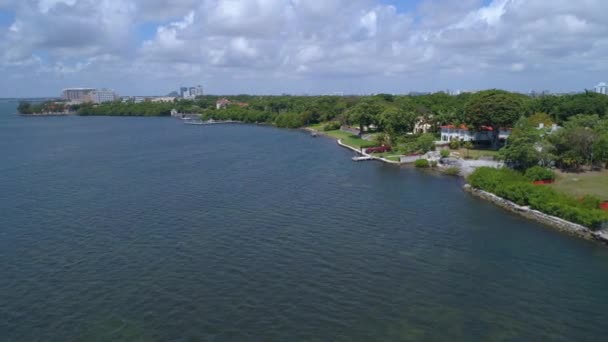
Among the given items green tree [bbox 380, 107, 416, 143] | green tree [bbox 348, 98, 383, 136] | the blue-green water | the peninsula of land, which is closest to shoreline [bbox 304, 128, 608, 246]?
the peninsula of land

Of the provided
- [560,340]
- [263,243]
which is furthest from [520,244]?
[263,243]

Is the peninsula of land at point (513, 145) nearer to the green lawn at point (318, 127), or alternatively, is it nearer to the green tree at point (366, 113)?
the green tree at point (366, 113)

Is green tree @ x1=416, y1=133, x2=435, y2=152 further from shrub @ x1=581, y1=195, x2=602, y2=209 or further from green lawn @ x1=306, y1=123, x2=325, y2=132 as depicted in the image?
green lawn @ x1=306, y1=123, x2=325, y2=132

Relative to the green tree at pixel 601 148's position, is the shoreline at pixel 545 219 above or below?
below

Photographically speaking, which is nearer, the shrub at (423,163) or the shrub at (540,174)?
the shrub at (540,174)

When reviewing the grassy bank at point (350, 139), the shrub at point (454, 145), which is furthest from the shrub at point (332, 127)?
the shrub at point (454, 145)

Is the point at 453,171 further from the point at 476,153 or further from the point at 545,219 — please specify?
the point at 545,219
